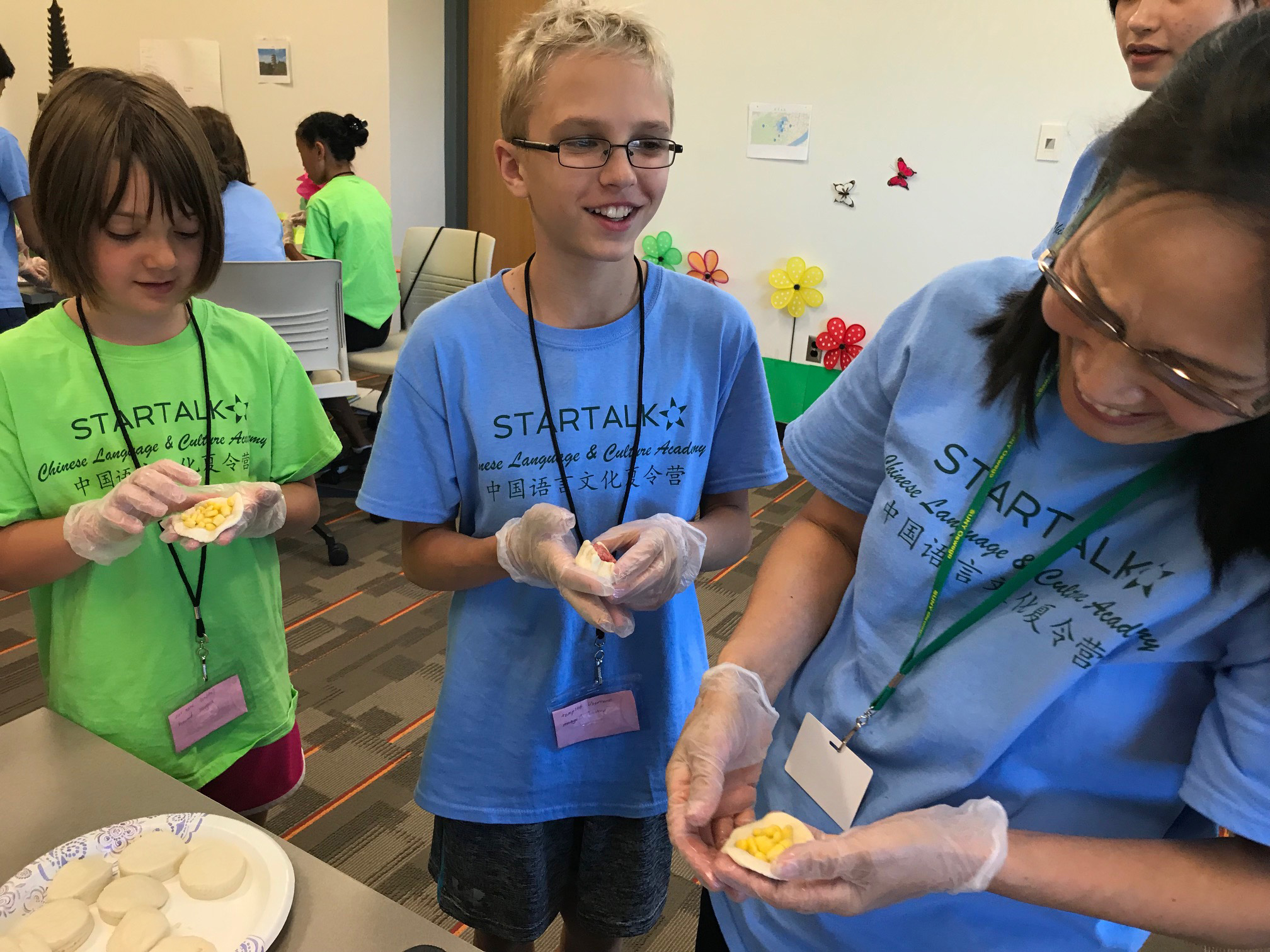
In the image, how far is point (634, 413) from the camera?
3.56ft

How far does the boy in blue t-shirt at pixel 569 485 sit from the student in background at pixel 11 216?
2.67m

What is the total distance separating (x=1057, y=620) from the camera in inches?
27.5

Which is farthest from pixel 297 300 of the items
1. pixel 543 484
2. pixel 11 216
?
pixel 543 484

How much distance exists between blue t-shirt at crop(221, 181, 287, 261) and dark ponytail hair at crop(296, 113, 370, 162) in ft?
2.25

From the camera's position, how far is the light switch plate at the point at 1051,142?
3.52 m

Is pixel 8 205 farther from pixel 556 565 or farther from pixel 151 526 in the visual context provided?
pixel 556 565

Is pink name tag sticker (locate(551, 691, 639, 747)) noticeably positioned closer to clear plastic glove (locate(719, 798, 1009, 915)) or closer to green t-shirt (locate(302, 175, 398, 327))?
clear plastic glove (locate(719, 798, 1009, 915))

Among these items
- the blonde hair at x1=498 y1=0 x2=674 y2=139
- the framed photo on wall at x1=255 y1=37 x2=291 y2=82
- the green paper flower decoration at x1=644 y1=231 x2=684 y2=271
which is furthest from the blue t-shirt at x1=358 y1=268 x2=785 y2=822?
the framed photo on wall at x1=255 y1=37 x2=291 y2=82

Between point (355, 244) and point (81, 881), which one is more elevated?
→ point (355, 244)

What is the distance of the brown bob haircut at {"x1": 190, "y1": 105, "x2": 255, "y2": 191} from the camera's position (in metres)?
2.81

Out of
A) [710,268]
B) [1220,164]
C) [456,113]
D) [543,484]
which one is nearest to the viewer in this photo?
[1220,164]

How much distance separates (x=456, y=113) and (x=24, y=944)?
553cm

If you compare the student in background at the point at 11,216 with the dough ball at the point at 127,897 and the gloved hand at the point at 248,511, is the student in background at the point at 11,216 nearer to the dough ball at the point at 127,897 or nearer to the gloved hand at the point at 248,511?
the gloved hand at the point at 248,511

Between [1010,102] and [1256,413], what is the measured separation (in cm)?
368
